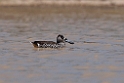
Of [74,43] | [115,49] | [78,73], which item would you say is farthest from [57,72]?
[74,43]

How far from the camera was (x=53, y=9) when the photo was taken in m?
36.9

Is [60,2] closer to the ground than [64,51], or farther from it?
farther from it

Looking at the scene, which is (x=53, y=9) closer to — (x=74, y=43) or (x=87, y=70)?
(x=74, y=43)

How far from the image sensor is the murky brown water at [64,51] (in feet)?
44.7

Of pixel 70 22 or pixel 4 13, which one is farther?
pixel 4 13

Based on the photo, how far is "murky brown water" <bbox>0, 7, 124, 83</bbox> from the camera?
1361 centimetres

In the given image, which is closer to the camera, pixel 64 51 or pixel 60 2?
pixel 64 51

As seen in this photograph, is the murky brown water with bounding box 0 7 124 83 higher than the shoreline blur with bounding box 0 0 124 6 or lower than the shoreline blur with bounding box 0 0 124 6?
lower

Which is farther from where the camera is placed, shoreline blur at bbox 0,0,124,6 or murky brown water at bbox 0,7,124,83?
shoreline blur at bbox 0,0,124,6

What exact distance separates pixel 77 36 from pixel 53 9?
48.1ft

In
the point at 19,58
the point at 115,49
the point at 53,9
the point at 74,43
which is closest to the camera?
the point at 19,58

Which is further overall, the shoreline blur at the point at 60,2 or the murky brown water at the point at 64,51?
the shoreline blur at the point at 60,2

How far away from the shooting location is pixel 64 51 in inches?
702

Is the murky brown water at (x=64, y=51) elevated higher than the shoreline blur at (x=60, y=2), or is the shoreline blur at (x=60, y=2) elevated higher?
the shoreline blur at (x=60, y=2)
